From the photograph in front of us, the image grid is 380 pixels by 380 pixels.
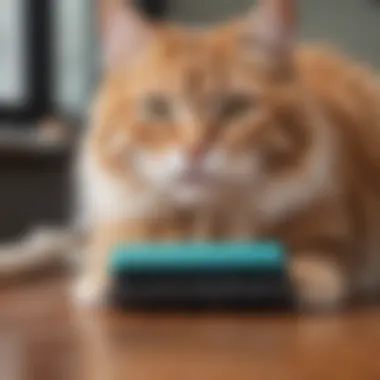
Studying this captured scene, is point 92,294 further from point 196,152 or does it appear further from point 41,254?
point 41,254

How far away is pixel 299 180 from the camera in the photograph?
1.05 m

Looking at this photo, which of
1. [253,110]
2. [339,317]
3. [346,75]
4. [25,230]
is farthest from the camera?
[25,230]

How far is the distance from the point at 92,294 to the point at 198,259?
0.12 metres

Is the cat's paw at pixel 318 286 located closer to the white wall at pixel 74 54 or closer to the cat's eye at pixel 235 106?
the cat's eye at pixel 235 106

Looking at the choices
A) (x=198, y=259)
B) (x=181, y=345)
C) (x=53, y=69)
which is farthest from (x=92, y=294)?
(x=53, y=69)

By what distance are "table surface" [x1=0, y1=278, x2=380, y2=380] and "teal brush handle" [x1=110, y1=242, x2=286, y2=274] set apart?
0.16 feet

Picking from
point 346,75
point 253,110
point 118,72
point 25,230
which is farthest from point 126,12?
point 25,230

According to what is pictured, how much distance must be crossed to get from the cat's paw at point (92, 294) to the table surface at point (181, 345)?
0.05ft

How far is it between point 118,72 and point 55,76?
69 centimetres

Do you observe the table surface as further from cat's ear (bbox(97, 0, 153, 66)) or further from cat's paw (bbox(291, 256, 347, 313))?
cat's ear (bbox(97, 0, 153, 66))

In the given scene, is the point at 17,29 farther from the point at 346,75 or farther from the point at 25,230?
the point at 346,75

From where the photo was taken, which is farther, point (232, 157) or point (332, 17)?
point (332, 17)

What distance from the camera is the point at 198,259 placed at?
3.17 ft

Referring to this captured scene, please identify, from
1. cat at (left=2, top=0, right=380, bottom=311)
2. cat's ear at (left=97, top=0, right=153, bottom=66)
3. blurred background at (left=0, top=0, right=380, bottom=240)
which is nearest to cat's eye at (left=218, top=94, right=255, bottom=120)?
cat at (left=2, top=0, right=380, bottom=311)
